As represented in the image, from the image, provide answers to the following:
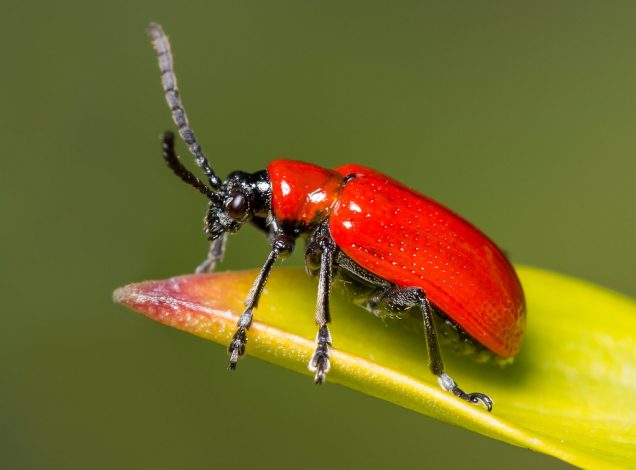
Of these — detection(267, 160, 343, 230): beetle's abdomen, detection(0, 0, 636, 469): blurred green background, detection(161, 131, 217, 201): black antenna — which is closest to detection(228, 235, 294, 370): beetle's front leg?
detection(267, 160, 343, 230): beetle's abdomen

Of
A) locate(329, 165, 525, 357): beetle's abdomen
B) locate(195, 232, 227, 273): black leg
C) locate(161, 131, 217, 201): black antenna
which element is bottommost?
locate(195, 232, 227, 273): black leg

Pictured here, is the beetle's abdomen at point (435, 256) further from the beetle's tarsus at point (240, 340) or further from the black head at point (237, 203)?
the beetle's tarsus at point (240, 340)

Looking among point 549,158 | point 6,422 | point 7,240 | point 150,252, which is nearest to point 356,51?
point 549,158

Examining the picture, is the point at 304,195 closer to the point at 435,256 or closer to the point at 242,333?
the point at 435,256

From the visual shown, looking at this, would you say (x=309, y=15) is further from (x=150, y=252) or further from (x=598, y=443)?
(x=598, y=443)

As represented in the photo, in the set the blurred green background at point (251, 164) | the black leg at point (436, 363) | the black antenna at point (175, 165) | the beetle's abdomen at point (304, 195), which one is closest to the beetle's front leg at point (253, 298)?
the beetle's abdomen at point (304, 195)

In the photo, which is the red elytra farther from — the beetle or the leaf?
the leaf
